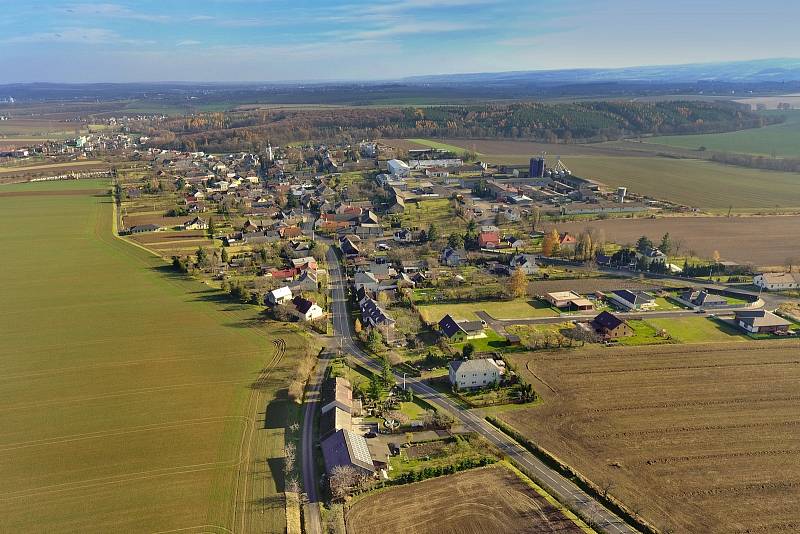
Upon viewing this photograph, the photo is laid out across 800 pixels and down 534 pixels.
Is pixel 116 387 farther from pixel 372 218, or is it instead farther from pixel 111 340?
pixel 372 218

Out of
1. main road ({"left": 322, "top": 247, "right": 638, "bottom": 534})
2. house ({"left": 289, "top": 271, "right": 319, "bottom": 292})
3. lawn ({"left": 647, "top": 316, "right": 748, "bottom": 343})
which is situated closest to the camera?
main road ({"left": 322, "top": 247, "right": 638, "bottom": 534})

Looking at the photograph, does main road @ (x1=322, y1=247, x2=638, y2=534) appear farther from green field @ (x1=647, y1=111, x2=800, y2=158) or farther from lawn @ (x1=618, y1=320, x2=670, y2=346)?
green field @ (x1=647, y1=111, x2=800, y2=158)

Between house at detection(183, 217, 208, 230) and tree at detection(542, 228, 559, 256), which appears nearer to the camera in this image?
tree at detection(542, 228, 559, 256)

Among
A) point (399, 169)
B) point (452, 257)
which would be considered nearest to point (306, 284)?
point (452, 257)

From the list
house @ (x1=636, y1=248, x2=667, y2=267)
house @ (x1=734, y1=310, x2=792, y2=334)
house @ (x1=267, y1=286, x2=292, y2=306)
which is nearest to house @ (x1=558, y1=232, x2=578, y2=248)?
house @ (x1=636, y1=248, x2=667, y2=267)

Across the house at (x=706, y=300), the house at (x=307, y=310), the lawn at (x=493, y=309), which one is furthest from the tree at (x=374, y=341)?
the house at (x=706, y=300)

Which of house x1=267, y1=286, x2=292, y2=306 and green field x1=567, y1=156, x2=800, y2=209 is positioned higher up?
green field x1=567, y1=156, x2=800, y2=209
